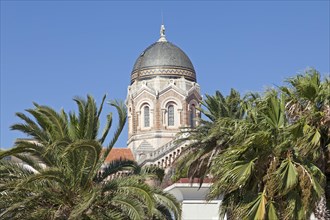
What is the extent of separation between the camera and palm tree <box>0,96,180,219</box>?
63.7 feet

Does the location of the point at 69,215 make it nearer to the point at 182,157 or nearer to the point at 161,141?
the point at 182,157

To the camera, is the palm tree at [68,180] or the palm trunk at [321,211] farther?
the palm tree at [68,180]

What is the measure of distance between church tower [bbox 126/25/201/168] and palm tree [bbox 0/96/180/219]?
40.0 m

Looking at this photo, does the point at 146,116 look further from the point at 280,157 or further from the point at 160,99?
the point at 280,157

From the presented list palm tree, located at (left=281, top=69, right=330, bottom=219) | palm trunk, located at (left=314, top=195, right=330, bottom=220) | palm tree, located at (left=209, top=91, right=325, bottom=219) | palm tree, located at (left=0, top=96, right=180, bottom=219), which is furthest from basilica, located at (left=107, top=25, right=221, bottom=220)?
palm trunk, located at (left=314, top=195, right=330, bottom=220)

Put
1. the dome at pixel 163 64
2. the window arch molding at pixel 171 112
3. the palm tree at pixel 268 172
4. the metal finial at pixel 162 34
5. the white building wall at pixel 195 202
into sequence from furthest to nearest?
the metal finial at pixel 162 34
the dome at pixel 163 64
the window arch molding at pixel 171 112
the white building wall at pixel 195 202
the palm tree at pixel 268 172

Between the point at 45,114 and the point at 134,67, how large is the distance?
46552 millimetres

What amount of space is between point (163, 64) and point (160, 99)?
363 cm

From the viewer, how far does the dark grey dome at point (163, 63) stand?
64750 mm

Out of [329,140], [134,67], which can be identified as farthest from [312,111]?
[134,67]

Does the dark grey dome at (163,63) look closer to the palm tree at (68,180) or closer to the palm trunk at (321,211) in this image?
the palm tree at (68,180)

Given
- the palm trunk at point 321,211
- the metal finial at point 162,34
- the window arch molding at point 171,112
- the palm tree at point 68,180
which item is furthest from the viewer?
the metal finial at point 162,34

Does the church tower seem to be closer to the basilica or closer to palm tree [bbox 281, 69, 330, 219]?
the basilica

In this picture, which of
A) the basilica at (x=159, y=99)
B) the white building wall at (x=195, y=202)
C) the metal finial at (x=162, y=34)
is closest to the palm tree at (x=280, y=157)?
the white building wall at (x=195, y=202)
